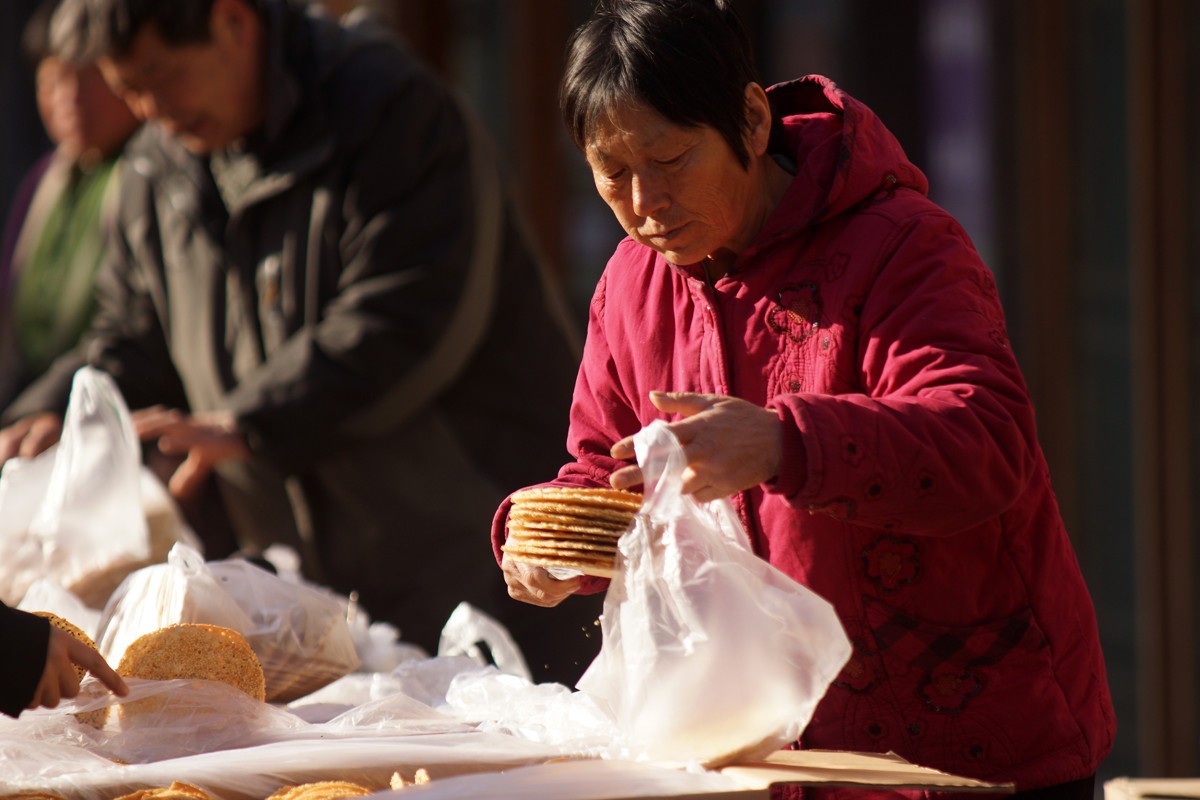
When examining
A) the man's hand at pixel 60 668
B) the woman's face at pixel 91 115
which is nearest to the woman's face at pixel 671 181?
the man's hand at pixel 60 668

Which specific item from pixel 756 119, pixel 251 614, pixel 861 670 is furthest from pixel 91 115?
pixel 861 670

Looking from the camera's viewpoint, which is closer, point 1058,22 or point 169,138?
Answer: point 169,138

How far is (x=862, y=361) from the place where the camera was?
1.74m

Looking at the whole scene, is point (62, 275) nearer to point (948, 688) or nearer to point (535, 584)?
point (535, 584)

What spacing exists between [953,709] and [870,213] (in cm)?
53

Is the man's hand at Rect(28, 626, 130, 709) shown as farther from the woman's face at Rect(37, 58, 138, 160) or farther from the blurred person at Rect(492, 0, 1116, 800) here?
the woman's face at Rect(37, 58, 138, 160)

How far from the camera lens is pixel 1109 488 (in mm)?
5133

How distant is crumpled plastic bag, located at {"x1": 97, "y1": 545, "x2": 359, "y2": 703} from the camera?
226 cm

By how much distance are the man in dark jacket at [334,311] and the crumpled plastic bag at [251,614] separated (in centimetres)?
102

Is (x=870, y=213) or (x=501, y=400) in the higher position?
(x=870, y=213)

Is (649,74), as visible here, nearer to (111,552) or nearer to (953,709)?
(953,709)

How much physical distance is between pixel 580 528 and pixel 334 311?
200cm

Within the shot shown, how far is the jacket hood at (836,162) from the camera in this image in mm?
1790

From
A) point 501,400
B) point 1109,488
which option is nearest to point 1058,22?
point 1109,488
